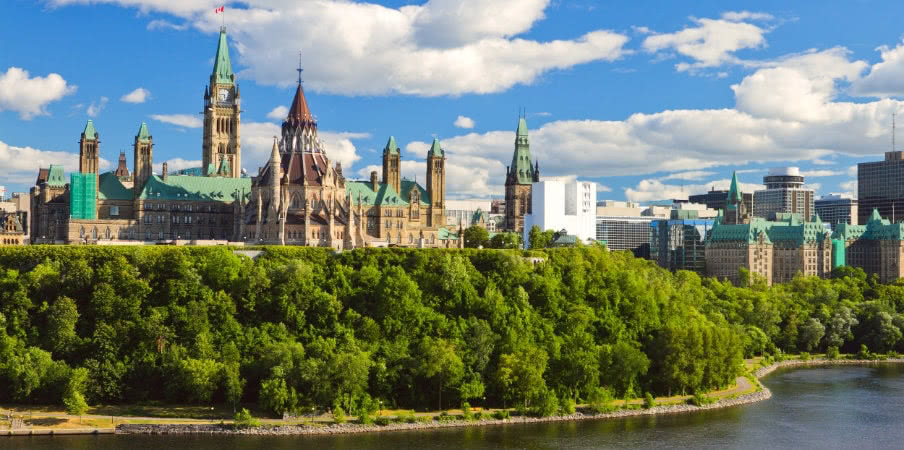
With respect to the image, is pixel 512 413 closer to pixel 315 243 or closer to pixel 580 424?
pixel 580 424

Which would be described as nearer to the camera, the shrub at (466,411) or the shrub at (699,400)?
the shrub at (466,411)

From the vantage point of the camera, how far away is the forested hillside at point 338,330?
358 ft

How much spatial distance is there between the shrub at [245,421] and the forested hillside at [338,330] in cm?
311

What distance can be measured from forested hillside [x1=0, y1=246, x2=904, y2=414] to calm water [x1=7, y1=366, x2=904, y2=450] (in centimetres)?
725

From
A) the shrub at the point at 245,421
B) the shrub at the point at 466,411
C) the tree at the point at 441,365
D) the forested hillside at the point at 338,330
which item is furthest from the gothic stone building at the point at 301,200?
the shrub at the point at 245,421

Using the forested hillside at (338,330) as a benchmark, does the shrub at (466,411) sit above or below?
below

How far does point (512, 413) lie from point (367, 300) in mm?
21640

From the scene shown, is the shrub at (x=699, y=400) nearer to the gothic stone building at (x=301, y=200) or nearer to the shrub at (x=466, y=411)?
the shrub at (x=466, y=411)

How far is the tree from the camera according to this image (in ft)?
364

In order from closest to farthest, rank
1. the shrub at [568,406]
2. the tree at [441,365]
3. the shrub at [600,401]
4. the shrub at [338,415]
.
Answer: the shrub at [338,415] → the tree at [441,365] → the shrub at [568,406] → the shrub at [600,401]

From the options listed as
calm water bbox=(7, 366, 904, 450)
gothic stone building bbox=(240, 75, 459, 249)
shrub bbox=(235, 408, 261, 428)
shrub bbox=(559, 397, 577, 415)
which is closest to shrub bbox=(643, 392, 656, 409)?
calm water bbox=(7, 366, 904, 450)

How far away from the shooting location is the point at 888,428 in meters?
110

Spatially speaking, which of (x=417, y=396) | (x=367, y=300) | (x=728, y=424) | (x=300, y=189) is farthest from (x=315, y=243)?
(x=728, y=424)

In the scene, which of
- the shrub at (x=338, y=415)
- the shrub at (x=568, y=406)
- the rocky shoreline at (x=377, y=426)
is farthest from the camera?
the shrub at (x=568, y=406)
